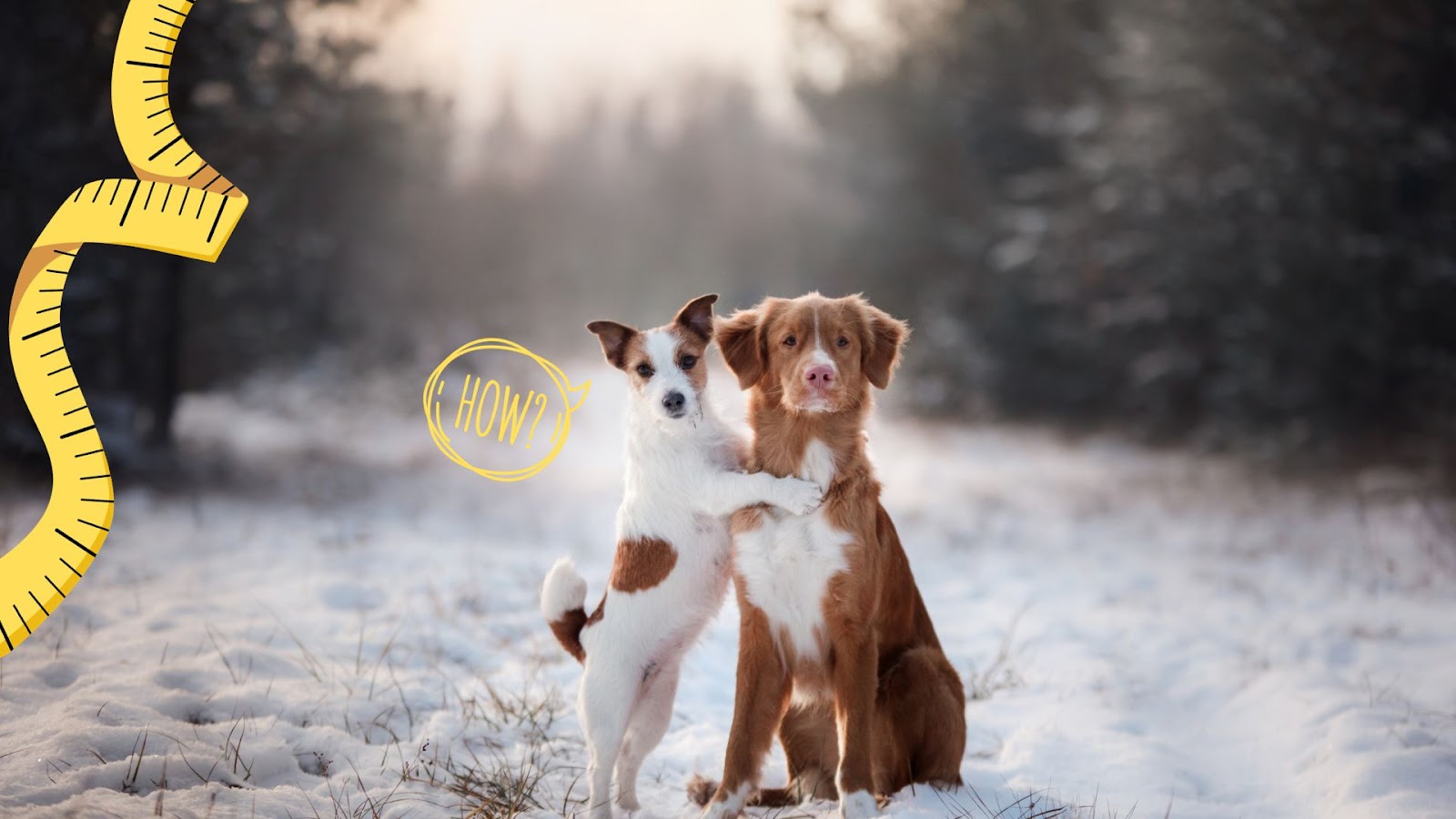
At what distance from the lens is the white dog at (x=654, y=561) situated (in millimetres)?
3428

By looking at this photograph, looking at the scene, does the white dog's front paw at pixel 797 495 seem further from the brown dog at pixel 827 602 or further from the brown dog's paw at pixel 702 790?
the brown dog's paw at pixel 702 790

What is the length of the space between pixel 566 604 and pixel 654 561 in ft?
1.25

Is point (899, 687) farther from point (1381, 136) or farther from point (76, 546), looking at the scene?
point (1381, 136)

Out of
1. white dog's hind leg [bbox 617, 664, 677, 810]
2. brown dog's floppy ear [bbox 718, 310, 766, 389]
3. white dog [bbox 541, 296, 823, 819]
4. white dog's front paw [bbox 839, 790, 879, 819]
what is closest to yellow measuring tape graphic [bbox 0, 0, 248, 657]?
white dog [bbox 541, 296, 823, 819]

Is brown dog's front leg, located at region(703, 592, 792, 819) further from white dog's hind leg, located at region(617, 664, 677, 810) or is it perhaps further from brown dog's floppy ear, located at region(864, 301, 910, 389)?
brown dog's floppy ear, located at region(864, 301, 910, 389)

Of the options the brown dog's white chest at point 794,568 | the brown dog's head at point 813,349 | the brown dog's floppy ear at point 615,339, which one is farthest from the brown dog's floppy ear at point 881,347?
the brown dog's floppy ear at point 615,339

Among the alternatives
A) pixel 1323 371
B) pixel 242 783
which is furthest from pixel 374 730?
pixel 1323 371

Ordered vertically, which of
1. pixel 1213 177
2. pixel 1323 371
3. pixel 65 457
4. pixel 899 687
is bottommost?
pixel 899 687

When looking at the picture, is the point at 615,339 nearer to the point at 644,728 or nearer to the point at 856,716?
the point at 644,728

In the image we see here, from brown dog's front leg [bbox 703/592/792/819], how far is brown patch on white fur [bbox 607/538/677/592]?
0.30 meters

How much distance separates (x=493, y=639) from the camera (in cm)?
564

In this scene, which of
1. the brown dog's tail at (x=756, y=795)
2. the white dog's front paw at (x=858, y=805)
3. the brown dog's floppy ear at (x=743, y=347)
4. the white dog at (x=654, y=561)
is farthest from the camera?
the brown dog's tail at (x=756, y=795)

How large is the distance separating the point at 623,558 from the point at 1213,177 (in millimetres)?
11877

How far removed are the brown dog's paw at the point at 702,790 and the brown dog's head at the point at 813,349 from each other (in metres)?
1.46
